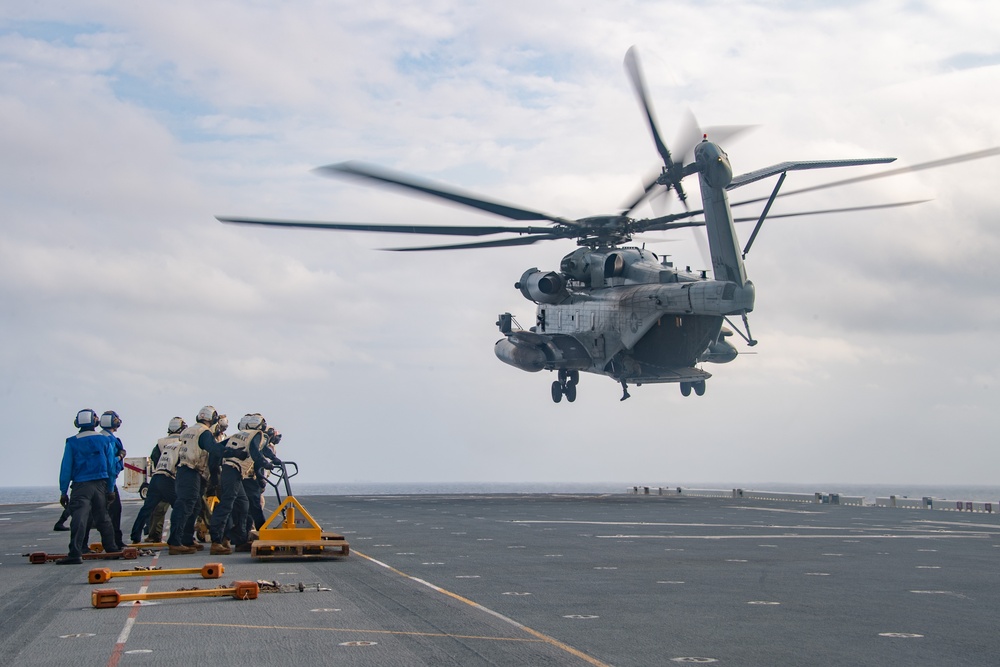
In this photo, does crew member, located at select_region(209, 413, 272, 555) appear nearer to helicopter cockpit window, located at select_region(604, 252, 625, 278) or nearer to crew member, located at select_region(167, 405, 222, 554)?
crew member, located at select_region(167, 405, 222, 554)

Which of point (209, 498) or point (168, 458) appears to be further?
point (209, 498)

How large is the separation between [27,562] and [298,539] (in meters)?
4.59

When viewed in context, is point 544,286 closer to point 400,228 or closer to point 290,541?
point 400,228

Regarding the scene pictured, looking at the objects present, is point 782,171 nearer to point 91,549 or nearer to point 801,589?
point 801,589

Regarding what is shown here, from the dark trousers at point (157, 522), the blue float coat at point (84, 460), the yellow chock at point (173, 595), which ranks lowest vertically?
the yellow chock at point (173, 595)

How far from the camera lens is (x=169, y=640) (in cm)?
876

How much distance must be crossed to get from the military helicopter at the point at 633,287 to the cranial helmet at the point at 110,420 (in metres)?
9.75

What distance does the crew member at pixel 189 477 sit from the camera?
689 inches

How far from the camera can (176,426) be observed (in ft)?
62.6

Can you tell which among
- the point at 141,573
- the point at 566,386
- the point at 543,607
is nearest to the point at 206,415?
the point at 141,573

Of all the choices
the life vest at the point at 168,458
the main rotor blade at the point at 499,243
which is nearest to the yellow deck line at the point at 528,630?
the life vest at the point at 168,458

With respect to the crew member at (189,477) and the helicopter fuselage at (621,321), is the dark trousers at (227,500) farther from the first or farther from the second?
the helicopter fuselage at (621,321)

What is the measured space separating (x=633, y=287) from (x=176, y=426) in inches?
832

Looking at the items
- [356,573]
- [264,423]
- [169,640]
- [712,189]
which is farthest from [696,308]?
[169,640]
